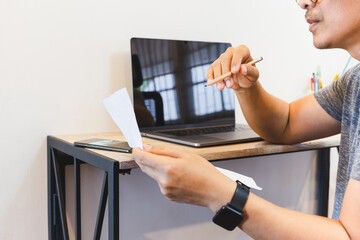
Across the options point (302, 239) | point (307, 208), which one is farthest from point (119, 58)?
point (307, 208)

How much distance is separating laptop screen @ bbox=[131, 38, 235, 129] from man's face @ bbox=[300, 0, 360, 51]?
0.50 meters

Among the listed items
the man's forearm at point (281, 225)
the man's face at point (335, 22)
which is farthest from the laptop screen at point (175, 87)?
the man's forearm at point (281, 225)

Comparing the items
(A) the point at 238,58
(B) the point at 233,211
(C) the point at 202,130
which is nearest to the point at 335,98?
(A) the point at 238,58

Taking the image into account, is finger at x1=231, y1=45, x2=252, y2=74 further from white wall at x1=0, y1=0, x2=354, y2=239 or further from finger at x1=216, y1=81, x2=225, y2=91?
white wall at x1=0, y1=0, x2=354, y2=239

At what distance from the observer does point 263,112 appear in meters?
0.93

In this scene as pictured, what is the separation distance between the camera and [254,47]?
1.42 meters

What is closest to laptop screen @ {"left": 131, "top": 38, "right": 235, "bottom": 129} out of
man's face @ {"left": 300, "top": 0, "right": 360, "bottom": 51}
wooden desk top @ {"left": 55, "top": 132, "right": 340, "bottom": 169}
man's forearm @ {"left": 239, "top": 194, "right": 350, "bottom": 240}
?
wooden desk top @ {"left": 55, "top": 132, "right": 340, "bottom": 169}

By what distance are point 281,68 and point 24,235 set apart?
1.19 metres

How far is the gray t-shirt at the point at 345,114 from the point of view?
30.4 inches

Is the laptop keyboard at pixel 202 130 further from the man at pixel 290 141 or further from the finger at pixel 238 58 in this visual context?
the finger at pixel 238 58

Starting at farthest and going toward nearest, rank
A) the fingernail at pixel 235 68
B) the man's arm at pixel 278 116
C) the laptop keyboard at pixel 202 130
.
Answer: the laptop keyboard at pixel 202 130 < the man's arm at pixel 278 116 < the fingernail at pixel 235 68

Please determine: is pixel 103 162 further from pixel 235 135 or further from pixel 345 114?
pixel 345 114

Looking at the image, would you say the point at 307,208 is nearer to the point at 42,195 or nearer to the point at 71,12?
the point at 42,195

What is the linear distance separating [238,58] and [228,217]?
1.38 ft
